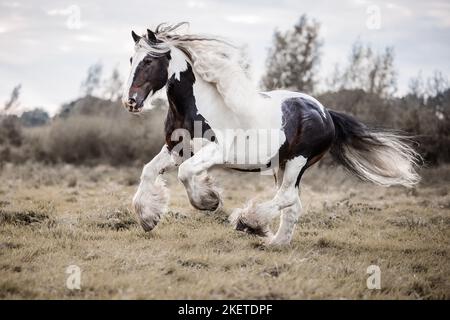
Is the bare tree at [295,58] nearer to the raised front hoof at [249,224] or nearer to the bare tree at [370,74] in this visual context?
the bare tree at [370,74]

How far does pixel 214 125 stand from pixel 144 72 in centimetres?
97

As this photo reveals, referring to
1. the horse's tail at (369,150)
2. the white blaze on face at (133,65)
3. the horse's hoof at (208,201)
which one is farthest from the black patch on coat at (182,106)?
the horse's tail at (369,150)

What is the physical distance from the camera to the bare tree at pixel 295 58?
2265 centimetres

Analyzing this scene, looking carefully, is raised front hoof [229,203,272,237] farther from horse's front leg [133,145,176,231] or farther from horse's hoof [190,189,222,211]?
horse's front leg [133,145,176,231]

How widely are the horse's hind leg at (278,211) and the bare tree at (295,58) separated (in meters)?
16.3

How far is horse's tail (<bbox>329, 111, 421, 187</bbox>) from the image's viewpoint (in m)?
6.91

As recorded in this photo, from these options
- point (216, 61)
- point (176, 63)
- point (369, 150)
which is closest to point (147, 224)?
point (176, 63)

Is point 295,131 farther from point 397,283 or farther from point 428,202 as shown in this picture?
point 428,202

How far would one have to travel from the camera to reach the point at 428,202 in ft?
34.9

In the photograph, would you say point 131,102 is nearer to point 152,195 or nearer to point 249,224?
point 152,195

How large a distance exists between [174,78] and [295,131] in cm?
161

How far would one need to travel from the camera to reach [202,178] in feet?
18.7

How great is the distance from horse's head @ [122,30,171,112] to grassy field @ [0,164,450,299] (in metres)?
1.65

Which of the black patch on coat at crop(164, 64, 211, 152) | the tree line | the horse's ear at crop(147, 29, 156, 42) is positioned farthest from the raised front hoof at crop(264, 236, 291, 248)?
the tree line
